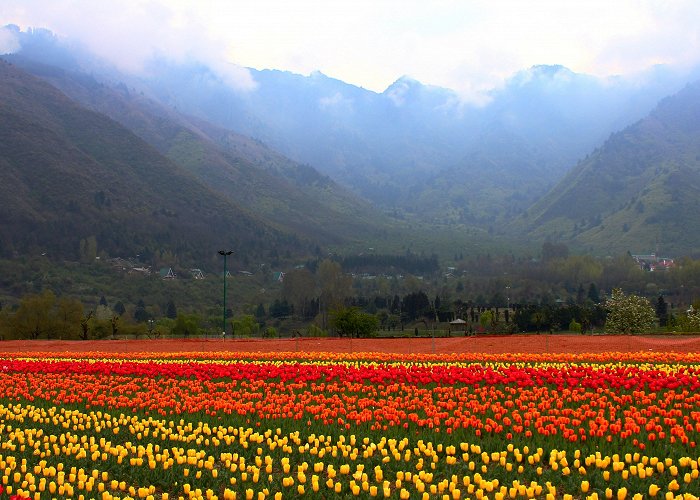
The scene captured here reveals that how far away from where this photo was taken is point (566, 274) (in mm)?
180500

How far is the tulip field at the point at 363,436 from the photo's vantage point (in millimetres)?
11414

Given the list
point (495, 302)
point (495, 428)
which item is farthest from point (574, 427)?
point (495, 302)

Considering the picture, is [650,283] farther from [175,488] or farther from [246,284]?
[175,488]

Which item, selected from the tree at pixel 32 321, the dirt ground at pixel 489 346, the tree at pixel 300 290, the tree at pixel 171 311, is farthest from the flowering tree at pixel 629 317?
the tree at pixel 171 311

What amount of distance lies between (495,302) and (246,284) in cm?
8062

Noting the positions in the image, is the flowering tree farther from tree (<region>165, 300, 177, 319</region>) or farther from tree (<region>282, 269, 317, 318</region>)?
tree (<region>165, 300, 177, 319</region>)

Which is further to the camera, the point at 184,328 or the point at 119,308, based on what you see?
the point at 119,308

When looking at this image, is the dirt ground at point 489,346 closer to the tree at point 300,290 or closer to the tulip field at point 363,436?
the tulip field at point 363,436

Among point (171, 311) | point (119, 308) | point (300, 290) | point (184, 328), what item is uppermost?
point (300, 290)

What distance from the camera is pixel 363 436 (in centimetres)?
1422

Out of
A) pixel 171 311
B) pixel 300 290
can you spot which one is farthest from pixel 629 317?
pixel 171 311

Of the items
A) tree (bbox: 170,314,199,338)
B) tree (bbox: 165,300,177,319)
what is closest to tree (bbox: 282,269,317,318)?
tree (bbox: 165,300,177,319)

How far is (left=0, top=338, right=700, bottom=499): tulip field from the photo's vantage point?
11414mm

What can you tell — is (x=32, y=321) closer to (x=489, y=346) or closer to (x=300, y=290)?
(x=489, y=346)
